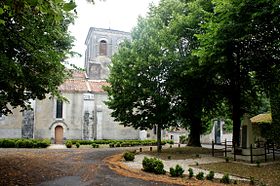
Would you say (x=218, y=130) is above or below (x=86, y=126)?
below

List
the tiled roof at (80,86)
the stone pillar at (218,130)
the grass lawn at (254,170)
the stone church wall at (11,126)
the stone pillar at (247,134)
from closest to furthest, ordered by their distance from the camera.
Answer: the grass lawn at (254,170) → the stone pillar at (247,134) → the stone church wall at (11,126) → the tiled roof at (80,86) → the stone pillar at (218,130)

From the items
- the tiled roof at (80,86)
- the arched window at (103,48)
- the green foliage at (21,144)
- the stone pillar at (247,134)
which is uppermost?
the arched window at (103,48)

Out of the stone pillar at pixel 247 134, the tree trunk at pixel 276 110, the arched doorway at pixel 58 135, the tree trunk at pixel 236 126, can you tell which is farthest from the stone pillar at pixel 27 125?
the tree trunk at pixel 276 110

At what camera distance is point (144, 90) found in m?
18.9

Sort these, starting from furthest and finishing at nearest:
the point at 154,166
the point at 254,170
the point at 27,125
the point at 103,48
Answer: the point at 103,48
the point at 27,125
the point at 254,170
the point at 154,166

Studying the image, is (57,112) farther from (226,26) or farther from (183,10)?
(226,26)

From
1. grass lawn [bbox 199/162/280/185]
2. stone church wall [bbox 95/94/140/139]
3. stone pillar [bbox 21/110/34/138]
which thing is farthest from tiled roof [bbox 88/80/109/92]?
grass lawn [bbox 199/162/280/185]

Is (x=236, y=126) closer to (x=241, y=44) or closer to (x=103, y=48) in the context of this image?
(x=241, y=44)

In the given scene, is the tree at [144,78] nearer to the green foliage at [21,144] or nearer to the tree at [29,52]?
the tree at [29,52]

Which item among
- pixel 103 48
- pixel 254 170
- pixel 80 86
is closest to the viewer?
pixel 254 170

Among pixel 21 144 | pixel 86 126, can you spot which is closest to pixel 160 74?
pixel 21 144

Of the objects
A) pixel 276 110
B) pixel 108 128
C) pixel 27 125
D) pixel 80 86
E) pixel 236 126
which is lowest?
pixel 108 128

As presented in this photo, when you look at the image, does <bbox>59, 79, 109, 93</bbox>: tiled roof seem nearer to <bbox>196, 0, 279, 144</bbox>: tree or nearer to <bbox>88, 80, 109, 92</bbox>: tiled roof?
<bbox>88, 80, 109, 92</bbox>: tiled roof

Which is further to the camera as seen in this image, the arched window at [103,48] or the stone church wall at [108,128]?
the arched window at [103,48]
